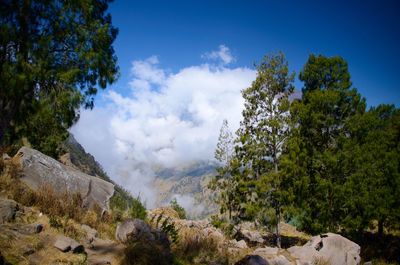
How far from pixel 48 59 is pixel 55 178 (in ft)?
14.5

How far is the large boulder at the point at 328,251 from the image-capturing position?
39.0 ft

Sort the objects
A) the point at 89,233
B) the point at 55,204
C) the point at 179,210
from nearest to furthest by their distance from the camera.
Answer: the point at 89,233, the point at 55,204, the point at 179,210

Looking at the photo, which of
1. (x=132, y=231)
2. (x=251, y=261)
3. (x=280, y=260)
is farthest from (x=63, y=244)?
(x=280, y=260)

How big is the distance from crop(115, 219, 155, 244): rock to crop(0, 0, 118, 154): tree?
17.7 ft

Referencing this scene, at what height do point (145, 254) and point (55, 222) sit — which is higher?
point (55, 222)

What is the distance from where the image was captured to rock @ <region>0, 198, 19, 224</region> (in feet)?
22.2

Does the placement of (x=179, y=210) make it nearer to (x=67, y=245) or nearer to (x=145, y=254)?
(x=145, y=254)

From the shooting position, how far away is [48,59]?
10.6 meters

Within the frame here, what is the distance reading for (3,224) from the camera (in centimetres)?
648

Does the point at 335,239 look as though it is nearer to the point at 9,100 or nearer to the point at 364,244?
the point at 364,244

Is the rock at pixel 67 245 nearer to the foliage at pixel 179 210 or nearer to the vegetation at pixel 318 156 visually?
the vegetation at pixel 318 156

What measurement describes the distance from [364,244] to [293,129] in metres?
11.1

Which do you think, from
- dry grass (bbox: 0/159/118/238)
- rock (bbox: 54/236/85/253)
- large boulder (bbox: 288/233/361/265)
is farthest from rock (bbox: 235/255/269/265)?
rock (bbox: 54/236/85/253)

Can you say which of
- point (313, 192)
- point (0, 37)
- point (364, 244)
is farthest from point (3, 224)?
point (364, 244)
